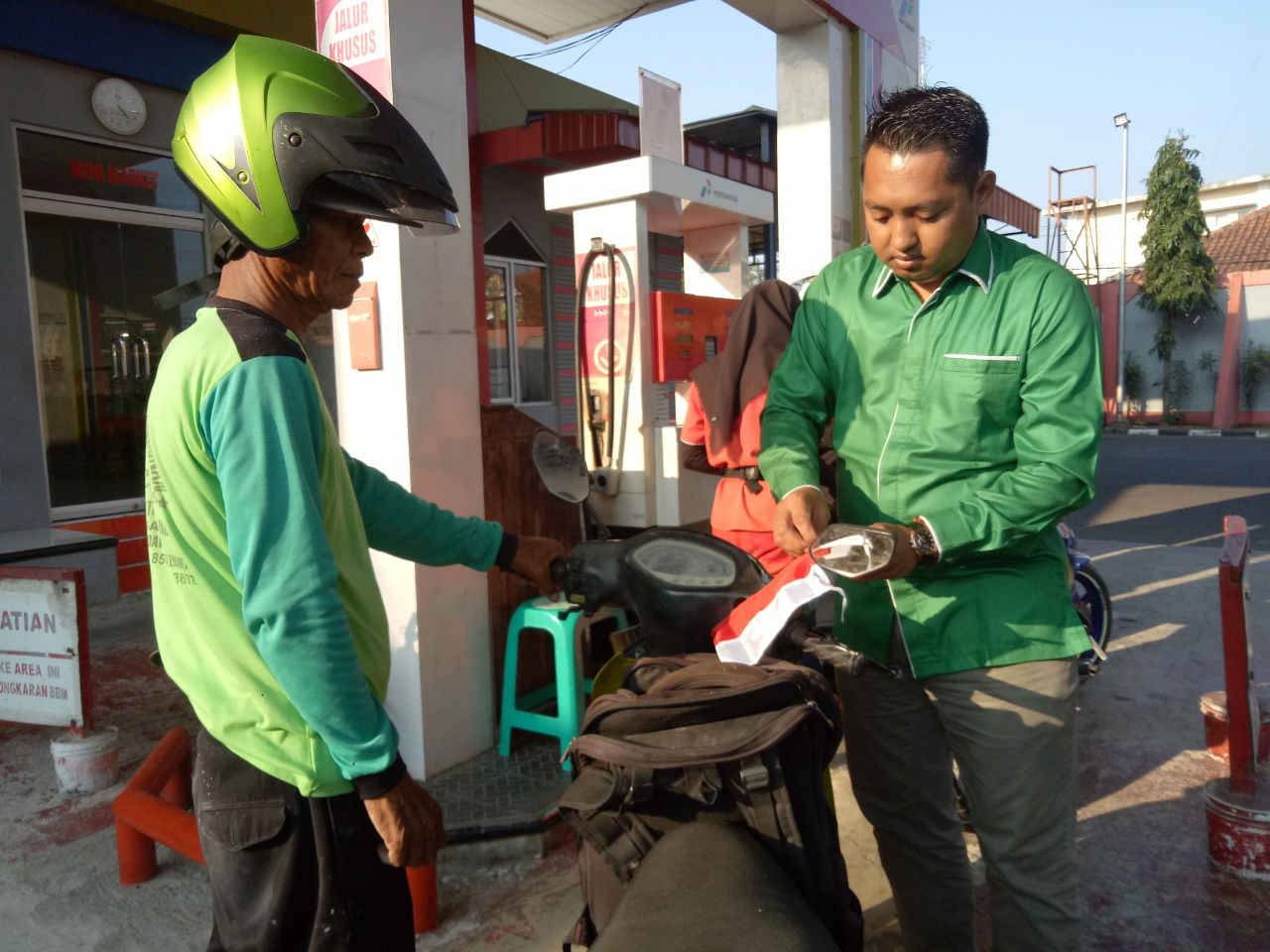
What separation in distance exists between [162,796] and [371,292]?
199 centimetres

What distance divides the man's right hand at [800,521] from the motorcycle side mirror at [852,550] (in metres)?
0.14

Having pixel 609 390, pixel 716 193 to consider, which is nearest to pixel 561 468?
pixel 609 390

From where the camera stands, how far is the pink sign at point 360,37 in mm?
3229

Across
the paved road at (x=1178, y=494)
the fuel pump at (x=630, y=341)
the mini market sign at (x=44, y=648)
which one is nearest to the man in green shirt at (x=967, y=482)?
the fuel pump at (x=630, y=341)

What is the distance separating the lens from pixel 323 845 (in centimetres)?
141

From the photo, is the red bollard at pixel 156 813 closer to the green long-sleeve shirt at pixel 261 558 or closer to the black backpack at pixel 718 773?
the green long-sleeve shirt at pixel 261 558

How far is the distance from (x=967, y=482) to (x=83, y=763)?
12.0ft

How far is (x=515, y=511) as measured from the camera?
3971mm

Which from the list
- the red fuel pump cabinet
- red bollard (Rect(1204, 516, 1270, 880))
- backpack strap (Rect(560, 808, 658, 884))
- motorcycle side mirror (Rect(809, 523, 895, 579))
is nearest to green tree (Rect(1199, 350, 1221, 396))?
the red fuel pump cabinet

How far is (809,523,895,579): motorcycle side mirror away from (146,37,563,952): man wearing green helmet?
2.52 feet

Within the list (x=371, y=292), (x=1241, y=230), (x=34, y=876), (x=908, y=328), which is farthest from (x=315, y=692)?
(x=1241, y=230)

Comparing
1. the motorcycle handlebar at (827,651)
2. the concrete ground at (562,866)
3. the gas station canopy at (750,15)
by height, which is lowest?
the concrete ground at (562,866)

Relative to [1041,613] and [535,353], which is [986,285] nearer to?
[1041,613]

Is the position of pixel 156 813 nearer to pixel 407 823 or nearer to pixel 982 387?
pixel 407 823
